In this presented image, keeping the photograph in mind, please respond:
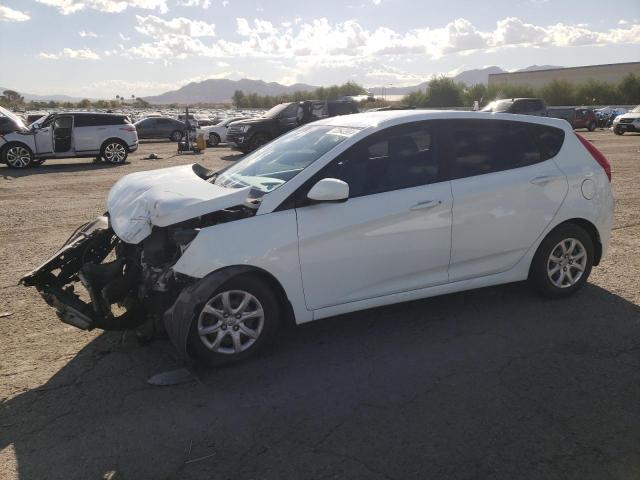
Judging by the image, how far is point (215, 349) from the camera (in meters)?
3.71

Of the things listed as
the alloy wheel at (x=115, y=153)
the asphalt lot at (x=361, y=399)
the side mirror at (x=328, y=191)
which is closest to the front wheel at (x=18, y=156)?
the alloy wheel at (x=115, y=153)

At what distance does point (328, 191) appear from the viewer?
12.2 ft

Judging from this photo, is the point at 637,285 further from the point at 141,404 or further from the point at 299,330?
the point at 141,404

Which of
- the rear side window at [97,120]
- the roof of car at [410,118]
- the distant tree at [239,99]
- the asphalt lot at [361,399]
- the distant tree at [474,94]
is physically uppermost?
the distant tree at [239,99]

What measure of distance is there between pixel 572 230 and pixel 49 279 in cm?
435

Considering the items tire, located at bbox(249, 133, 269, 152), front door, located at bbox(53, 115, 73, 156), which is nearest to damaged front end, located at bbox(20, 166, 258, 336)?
front door, located at bbox(53, 115, 73, 156)

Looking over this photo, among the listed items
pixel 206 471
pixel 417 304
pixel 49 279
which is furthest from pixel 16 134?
pixel 206 471

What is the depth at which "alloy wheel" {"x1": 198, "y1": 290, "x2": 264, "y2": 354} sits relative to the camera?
Result: 12.0ft

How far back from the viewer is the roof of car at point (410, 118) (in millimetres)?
4316

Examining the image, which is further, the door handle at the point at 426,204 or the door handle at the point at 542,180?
the door handle at the point at 542,180

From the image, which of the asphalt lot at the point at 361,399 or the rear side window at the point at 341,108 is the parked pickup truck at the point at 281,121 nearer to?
the rear side window at the point at 341,108

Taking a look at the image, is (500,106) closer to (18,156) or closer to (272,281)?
(18,156)

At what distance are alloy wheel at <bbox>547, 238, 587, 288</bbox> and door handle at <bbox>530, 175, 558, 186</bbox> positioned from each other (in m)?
0.57

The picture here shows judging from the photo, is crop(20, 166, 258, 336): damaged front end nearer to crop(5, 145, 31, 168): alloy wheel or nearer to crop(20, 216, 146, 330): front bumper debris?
crop(20, 216, 146, 330): front bumper debris
